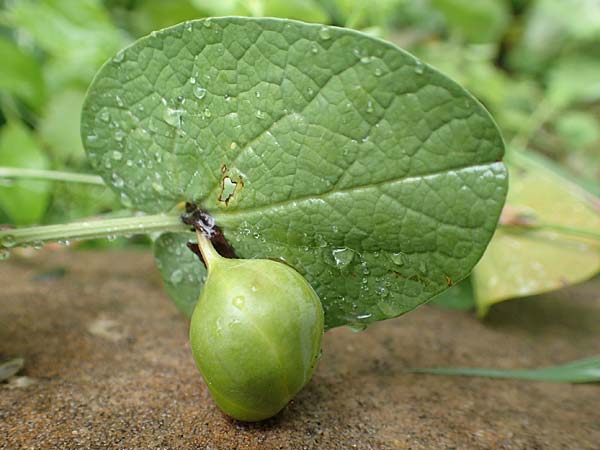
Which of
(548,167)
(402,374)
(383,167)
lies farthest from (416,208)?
(548,167)

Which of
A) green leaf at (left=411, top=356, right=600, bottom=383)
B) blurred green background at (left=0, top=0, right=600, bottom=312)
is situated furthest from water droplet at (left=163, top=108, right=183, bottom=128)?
blurred green background at (left=0, top=0, right=600, bottom=312)

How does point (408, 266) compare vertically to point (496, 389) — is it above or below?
above

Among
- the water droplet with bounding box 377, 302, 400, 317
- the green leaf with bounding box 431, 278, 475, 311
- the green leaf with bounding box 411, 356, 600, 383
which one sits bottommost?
the green leaf with bounding box 431, 278, 475, 311

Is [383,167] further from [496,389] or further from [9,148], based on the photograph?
[9,148]

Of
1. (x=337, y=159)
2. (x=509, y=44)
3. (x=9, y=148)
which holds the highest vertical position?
(x=337, y=159)

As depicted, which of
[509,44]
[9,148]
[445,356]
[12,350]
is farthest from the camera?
[509,44]

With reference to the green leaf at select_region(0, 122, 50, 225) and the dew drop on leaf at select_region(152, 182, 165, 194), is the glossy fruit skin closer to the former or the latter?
the dew drop on leaf at select_region(152, 182, 165, 194)

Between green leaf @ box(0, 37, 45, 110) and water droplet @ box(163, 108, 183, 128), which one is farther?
green leaf @ box(0, 37, 45, 110)
